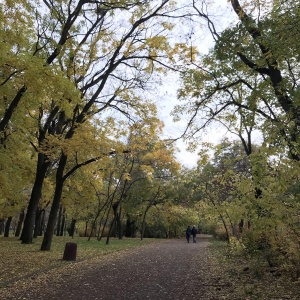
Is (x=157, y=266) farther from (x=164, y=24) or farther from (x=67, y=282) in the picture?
(x=164, y=24)

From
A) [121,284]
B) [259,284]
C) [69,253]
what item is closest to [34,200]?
[69,253]

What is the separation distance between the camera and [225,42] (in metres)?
6.22

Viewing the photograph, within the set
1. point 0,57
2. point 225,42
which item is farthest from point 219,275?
point 0,57

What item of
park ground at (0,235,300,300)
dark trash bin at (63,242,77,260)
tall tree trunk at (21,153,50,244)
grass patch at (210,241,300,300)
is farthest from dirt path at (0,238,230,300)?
tall tree trunk at (21,153,50,244)

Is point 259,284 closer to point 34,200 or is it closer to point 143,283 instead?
point 143,283

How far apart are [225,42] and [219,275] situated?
6026mm

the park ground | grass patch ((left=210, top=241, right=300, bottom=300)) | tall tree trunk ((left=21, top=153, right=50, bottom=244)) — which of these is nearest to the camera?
grass patch ((left=210, top=241, right=300, bottom=300))

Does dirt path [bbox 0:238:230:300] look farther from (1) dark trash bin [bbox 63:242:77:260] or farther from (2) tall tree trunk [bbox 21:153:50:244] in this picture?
(2) tall tree trunk [bbox 21:153:50:244]

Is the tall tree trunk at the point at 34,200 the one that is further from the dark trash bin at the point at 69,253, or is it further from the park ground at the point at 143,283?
the park ground at the point at 143,283

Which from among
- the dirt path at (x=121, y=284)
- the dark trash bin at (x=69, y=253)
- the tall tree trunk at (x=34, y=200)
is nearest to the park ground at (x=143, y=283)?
the dirt path at (x=121, y=284)

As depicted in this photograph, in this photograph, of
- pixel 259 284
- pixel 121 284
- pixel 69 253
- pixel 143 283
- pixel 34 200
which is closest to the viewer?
pixel 259 284

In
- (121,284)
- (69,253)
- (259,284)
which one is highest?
(69,253)

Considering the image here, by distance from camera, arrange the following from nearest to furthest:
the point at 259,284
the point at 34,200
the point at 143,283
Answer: the point at 259,284
the point at 143,283
the point at 34,200

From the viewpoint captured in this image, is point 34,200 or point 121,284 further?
point 34,200
